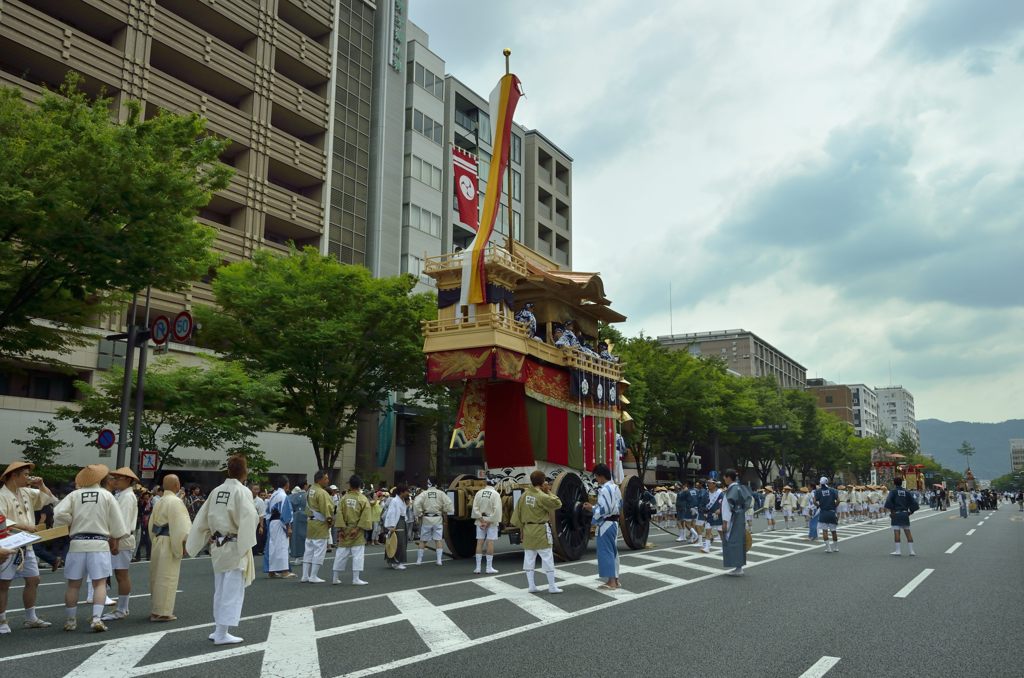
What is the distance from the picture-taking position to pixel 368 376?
26.0 m

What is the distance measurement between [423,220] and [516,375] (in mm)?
31535

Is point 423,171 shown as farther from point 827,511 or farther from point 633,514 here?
point 827,511

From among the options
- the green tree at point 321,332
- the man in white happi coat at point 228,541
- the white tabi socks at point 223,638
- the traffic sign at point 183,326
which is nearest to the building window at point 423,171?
the green tree at point 321,332

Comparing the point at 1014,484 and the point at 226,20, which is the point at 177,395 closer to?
the point at 226,20

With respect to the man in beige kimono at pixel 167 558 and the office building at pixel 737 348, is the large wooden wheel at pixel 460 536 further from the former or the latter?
the office building at pixel 737 348

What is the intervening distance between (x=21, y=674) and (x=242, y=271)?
21617 mm

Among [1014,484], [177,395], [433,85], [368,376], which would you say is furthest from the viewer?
[1014,484]

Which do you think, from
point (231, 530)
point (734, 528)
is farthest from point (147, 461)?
point (734, 528)

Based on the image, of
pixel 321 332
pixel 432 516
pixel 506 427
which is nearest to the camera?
pixel 506 427

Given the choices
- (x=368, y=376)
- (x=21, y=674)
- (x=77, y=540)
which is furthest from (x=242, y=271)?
(x=21, y=674)

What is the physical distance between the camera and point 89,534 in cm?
838

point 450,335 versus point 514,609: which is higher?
point 450,335

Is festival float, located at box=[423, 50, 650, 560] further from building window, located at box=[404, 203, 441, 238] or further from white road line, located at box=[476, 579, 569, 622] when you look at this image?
building window, located at box=[404, 203, 441, 238]

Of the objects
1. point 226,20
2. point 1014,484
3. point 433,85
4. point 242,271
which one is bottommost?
point 1014,484
